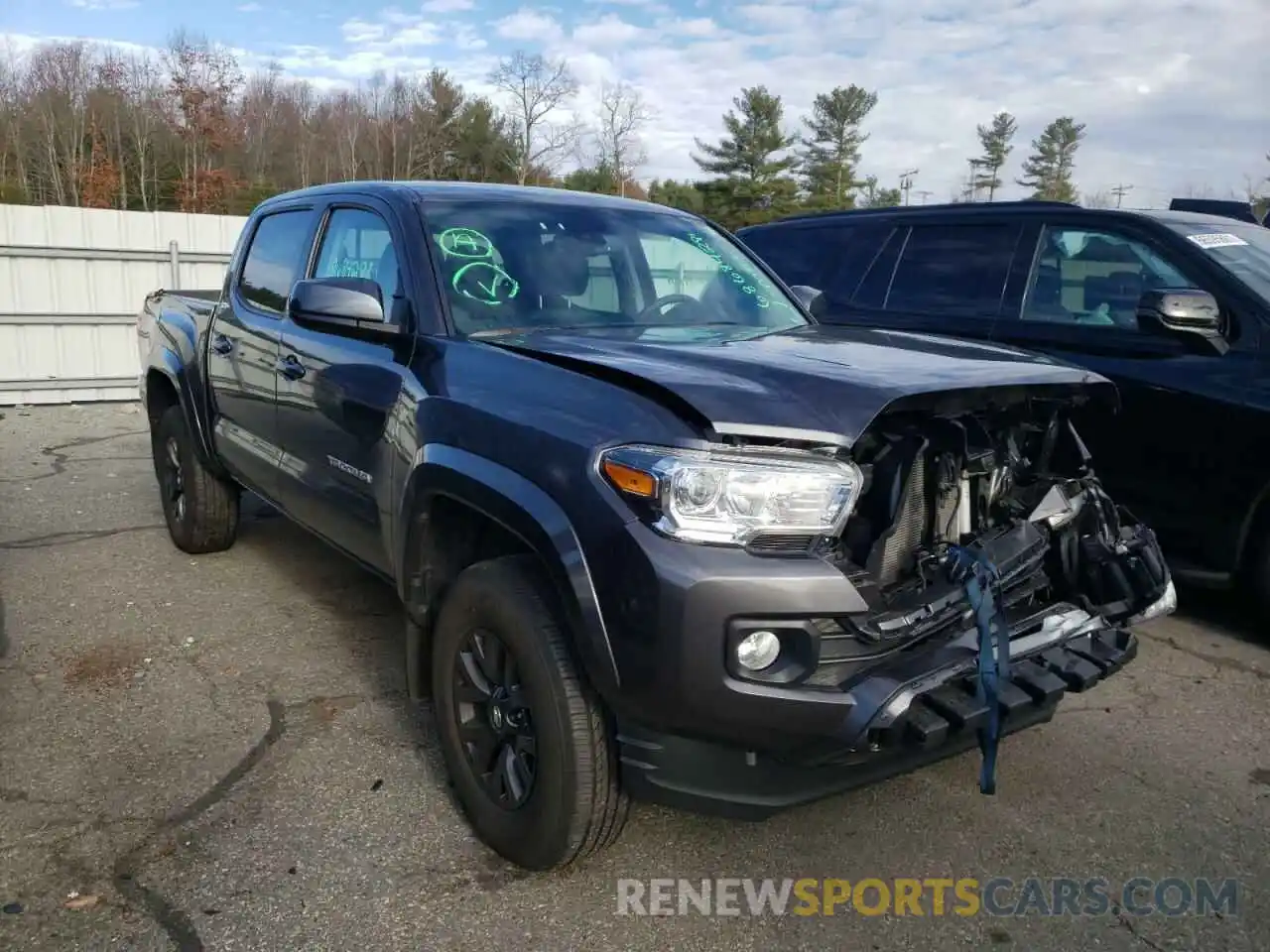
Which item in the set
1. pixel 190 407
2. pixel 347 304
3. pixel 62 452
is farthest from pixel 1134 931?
pixel 62 452

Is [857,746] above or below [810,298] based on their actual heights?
below

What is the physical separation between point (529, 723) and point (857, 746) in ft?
2.79

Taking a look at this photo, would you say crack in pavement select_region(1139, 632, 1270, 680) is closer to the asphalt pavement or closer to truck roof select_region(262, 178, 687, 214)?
the asphalt pavement

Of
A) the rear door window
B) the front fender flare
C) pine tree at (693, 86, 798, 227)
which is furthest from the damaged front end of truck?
pine tree at (693, 86, 798, 227)

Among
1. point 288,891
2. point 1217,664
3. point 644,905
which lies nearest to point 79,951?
point 288,891

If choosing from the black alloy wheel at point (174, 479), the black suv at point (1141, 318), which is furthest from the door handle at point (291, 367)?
the black suv at point (1141, 318)

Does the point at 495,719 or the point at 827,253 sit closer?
the point at 495,719

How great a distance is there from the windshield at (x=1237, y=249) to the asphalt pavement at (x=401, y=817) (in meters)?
1.57

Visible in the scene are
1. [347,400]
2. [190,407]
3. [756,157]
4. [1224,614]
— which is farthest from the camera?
[756,157]

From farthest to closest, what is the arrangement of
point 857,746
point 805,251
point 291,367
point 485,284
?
point 805,251, point 291,367, point 485,284, point 857,746

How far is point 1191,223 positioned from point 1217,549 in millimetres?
1637

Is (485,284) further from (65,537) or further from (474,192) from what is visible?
(65,537)

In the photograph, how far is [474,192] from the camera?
3.75m

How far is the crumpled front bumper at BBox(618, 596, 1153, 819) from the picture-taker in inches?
88.8
